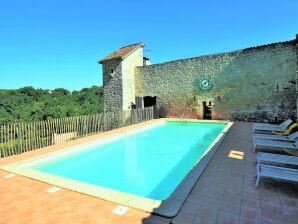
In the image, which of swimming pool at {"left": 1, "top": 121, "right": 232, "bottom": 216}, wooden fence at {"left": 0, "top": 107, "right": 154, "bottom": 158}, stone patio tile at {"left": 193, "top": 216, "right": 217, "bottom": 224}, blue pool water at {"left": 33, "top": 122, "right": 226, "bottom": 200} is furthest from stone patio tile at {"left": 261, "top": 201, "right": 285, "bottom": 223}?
wooden fence at {"left": 0, "top": 107, "right": 154, "bottom": 158}

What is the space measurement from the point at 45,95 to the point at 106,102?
89.2 ft

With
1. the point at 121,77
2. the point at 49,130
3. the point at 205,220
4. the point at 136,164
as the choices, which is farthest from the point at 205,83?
the point at 205,220

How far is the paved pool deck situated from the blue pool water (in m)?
1.19

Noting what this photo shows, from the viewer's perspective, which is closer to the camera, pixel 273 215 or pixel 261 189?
pixel 273 215

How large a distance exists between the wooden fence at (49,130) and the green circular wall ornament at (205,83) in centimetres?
656

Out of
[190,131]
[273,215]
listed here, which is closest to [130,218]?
[273,215]

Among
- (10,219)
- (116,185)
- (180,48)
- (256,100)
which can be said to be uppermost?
(180,48)

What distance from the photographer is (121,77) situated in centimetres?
1622

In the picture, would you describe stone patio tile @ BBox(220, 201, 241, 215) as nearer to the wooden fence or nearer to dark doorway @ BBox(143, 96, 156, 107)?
the wooden fence

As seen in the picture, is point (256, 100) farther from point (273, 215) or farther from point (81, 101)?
point (81, 101)

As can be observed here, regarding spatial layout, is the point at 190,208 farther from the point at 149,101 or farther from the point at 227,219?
the point at 149,101

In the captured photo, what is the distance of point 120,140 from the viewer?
8.75m

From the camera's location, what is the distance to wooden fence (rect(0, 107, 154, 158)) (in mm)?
6195

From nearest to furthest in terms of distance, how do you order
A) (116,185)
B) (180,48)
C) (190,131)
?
(116,185)
(190,131)
(180,48)
